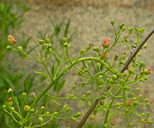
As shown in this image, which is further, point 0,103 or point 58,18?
point 58,18

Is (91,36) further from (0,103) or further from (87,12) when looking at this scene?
(0,103)

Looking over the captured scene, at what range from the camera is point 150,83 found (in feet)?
3.23

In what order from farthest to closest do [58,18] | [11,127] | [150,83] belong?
[58,18] → [150,83] → [11,127]

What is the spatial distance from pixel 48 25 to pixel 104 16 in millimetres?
321

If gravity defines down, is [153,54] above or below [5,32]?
below

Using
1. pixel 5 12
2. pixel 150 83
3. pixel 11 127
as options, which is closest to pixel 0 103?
pixel 11 127

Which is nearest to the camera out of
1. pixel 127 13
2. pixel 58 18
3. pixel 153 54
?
pixel 153 54

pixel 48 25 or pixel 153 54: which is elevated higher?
pixel 48 25

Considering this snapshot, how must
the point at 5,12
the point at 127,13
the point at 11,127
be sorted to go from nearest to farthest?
the point at 11,127
the point at 5,12
the point at 127,13

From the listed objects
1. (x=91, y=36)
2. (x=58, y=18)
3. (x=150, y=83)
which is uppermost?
(x=58, y=18)

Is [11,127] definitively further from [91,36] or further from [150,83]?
[91,36]

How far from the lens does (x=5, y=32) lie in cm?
87

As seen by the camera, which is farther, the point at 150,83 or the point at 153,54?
the point at 153,54

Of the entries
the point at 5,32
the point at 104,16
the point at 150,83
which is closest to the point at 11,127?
the point at 5,32
